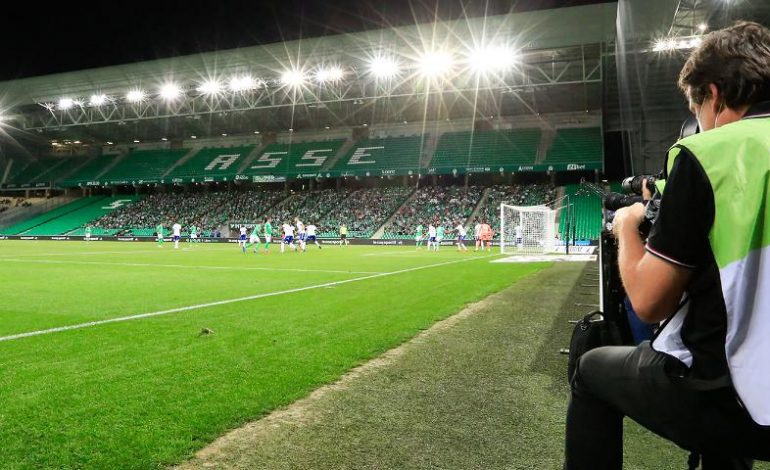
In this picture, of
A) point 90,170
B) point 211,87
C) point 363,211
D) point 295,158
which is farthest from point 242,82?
point 90,170

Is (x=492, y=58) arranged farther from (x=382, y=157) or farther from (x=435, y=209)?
(x=382, y=157)

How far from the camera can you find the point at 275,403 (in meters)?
3.87

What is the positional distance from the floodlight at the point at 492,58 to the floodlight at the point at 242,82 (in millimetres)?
16775

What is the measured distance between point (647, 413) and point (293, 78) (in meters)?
40.1

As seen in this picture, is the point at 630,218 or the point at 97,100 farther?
the point at 97,100

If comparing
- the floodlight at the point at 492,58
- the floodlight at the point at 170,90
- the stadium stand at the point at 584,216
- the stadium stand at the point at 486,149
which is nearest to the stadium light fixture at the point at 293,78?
the floodlight at the point at 170,90

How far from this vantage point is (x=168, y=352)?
5.37 metres

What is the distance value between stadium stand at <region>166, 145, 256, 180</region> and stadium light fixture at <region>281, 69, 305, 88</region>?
46.0 ft

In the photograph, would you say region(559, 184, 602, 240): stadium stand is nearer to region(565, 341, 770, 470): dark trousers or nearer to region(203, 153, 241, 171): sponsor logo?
region(203, 153, 241, 171): sponsor logo

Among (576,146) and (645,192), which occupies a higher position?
(576,146)

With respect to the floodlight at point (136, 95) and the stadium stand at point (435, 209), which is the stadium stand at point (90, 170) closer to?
the floodlight at point (136, 95)

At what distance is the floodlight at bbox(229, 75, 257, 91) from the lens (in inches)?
1575

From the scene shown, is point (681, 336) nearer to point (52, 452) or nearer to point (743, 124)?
point (743, 124)

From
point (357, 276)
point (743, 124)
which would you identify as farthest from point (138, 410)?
point (357, 276)
